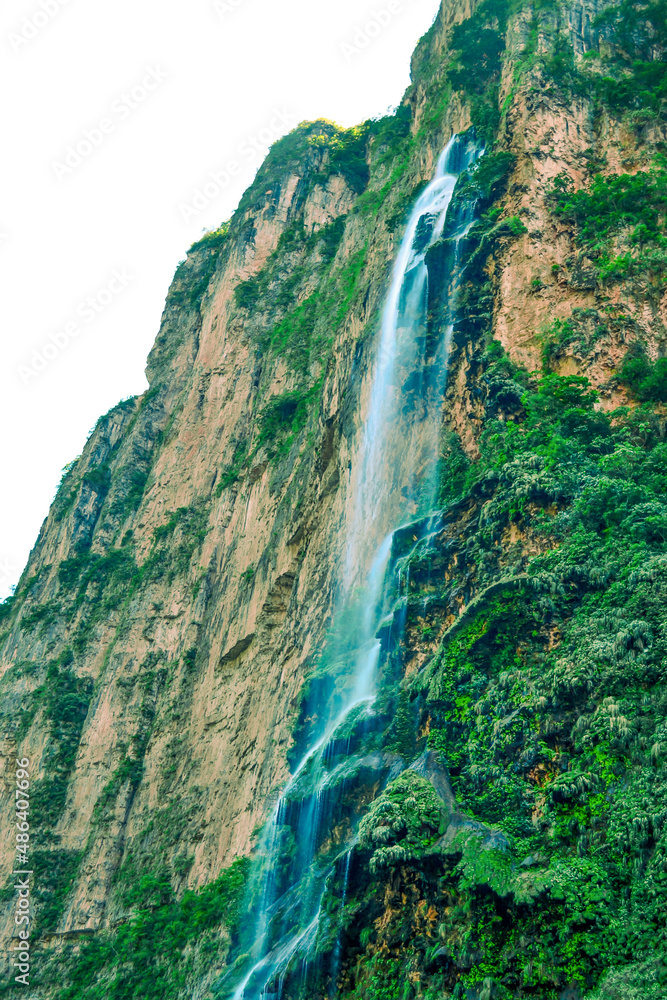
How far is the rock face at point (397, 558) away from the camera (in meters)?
10.2

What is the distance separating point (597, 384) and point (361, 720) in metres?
7.20

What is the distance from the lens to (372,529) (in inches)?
707

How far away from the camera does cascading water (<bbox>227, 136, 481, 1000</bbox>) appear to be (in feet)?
44.1

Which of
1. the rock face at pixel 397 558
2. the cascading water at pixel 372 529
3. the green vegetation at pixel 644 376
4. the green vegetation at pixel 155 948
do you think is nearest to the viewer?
the rock face at pixel 397 558

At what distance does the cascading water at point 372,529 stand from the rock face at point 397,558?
0.55m

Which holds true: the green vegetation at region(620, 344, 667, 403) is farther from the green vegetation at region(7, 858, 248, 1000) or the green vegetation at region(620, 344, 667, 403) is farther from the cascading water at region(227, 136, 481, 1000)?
the green vegetation at region(7, 858, 248, 1000)

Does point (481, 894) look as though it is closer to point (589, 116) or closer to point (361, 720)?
point (361, 720)

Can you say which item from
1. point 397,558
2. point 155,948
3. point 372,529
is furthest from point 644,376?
point 155,948

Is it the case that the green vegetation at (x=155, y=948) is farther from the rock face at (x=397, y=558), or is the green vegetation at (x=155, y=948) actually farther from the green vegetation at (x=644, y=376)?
the green vegetation at (x=644, y=376)

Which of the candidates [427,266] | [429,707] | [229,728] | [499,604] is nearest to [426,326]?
[427,266]

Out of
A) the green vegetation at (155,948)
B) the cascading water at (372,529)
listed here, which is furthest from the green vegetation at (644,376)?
the green vegetation at (155,948)

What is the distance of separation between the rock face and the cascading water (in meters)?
0.55

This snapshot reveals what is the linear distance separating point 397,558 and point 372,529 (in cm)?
223

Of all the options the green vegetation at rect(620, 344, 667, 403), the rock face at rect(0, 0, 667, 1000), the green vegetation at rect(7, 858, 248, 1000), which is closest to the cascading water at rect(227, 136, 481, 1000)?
the rock face at rect(0, 0, 667, 1000)
